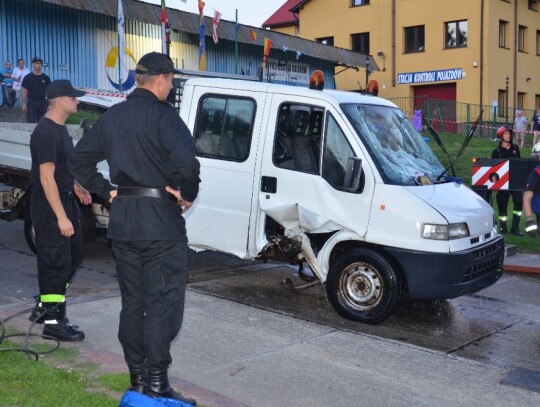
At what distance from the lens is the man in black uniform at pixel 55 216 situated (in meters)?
5.54

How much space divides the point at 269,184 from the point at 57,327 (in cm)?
257

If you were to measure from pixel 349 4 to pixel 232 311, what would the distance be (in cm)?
3842

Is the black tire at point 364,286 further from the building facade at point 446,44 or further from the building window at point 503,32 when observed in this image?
the building window at point 503,32

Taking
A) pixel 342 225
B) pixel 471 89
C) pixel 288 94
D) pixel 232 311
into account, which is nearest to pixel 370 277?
pixel 342 225

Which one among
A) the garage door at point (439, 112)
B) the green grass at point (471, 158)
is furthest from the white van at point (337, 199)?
the garage door at point (439, 112)

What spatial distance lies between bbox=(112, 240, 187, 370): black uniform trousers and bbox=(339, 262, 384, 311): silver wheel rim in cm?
282

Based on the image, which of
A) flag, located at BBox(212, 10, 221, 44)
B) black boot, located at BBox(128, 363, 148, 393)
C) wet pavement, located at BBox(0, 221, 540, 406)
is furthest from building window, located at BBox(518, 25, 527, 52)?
black boot, located at BBox(128, 363, 148, 393)

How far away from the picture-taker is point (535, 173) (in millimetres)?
8414

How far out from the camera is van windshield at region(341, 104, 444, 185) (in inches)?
267

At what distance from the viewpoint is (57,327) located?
18.3 ft

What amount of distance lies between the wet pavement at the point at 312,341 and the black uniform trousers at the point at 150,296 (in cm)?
51

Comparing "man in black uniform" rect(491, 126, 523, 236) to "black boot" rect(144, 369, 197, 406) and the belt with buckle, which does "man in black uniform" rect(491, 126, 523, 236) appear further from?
"black boot" rect(144, 369, 197, 406)

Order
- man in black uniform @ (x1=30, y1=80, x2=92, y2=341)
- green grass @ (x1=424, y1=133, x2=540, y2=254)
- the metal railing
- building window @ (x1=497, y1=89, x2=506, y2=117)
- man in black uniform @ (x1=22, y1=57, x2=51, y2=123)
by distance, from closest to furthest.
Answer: man in black uniform @ (x1=30, y1=80, x2=92, y2=341) < green grass @ (x1=424, y1=133, x2=540, y2=254) < man in black uniform @ (x1=22, y1=57, x2=51, y2=123) < the metal railing < building window @ (x1=497, y1=89, x2=506, y2=117)

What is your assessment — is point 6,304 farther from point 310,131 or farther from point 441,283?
point 441,283
